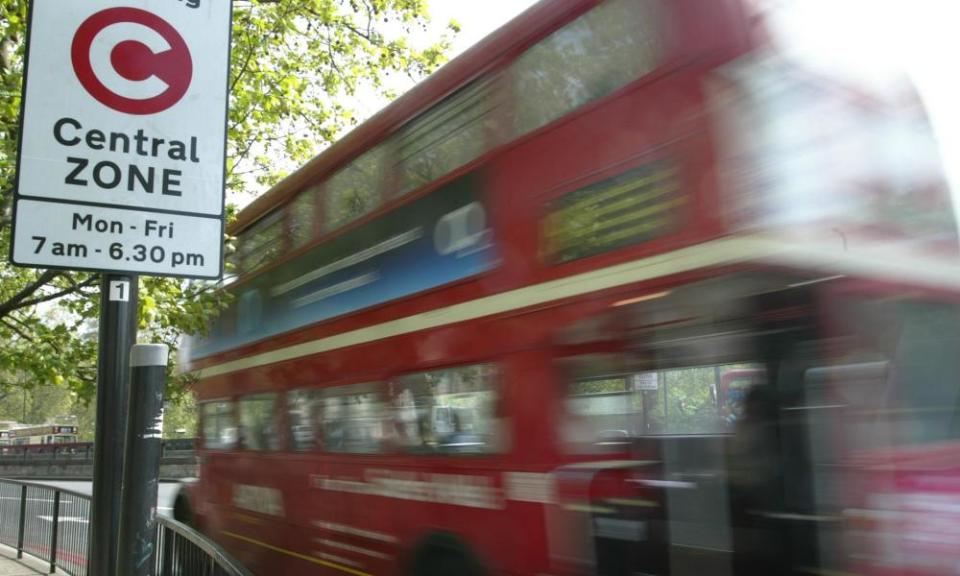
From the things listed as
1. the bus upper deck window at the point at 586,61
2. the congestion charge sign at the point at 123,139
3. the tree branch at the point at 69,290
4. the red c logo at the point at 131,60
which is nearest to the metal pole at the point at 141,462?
the congestion charge sign at the point at 123,139

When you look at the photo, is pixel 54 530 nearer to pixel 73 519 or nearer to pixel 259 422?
pixel 73 519

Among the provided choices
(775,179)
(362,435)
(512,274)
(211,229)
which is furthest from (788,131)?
(362,435)

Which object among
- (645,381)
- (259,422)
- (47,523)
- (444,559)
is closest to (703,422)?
(645,381)

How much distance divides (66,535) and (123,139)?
8756mm

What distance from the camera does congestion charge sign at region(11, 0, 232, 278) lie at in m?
2.79

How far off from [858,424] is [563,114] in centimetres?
245

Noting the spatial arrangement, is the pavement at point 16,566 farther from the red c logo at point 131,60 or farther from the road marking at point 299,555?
the red c logo at point 131,60

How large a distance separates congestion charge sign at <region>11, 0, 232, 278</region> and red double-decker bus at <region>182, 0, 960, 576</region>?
7.24 feet

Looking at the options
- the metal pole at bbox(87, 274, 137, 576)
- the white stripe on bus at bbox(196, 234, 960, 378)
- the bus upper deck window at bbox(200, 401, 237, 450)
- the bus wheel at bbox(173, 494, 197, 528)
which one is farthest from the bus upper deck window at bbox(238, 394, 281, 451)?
the metal pole at bbox(87, 274, 137, 576)

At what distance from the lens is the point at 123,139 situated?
2883 mm

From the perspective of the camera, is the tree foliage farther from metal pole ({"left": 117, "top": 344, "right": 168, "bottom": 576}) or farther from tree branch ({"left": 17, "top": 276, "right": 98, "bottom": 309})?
metal pole ({"left": 117, "top": 344, "right": 168, "bottom": 576})

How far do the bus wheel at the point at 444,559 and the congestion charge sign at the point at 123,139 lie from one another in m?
3.21

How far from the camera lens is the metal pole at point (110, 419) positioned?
9.99 feet

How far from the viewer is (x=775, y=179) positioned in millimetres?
3750
